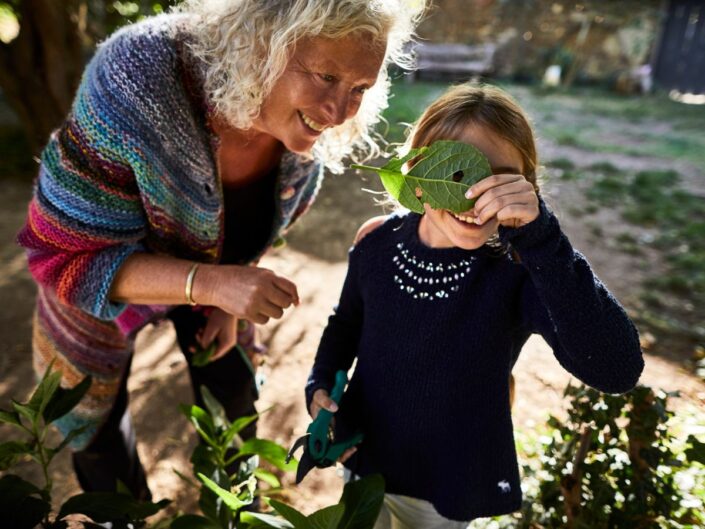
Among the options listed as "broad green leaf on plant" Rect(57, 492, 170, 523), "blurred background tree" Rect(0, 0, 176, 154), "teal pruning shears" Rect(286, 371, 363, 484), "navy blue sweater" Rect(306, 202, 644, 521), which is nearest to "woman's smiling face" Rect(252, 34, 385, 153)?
"navy blue sweater" Rect(306, 202, 644, 521)

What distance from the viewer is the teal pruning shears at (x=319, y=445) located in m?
1.14

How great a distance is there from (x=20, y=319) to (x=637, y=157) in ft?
21.1

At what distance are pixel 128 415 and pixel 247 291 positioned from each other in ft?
2.82

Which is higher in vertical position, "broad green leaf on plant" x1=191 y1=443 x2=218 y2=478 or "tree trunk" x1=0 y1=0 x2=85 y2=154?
"tree trunk" x1=0 y1=0 x2=85 y2=154

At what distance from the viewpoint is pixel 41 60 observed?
15.3ft

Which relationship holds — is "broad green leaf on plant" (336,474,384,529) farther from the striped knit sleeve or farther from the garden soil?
the striped knit sleeve

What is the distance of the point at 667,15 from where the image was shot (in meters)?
12.3

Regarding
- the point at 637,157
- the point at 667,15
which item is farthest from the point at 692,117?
the point at 667,15

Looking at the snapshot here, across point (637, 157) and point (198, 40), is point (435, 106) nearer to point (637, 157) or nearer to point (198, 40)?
point (198, 40)

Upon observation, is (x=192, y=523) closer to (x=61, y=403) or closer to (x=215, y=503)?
(x=215, y=503)

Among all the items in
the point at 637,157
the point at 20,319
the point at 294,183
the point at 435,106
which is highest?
the point at 435,106

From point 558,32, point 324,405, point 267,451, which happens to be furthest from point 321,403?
point 558,32

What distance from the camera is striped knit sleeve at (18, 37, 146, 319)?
1.30 m

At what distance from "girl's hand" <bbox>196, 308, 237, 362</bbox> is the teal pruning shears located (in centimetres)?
59
